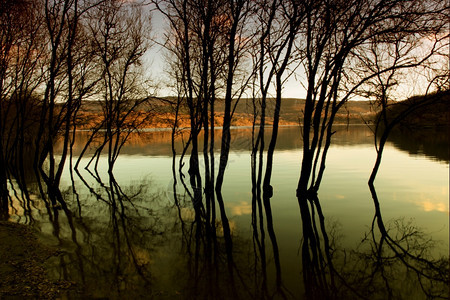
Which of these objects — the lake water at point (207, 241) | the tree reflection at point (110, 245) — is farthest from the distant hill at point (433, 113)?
the tree reflection at point (110, 245)

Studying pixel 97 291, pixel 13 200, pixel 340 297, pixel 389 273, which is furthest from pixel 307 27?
pixel 13 200

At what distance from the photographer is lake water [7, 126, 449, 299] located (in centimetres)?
649

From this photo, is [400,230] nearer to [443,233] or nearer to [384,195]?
[443,233]

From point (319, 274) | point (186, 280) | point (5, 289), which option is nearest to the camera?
point (5, 289)

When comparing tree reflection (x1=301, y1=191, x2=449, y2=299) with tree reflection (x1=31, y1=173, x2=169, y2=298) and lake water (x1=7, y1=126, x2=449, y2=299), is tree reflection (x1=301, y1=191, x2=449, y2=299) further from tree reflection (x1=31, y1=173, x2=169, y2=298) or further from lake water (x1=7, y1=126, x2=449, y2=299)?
tree reflection (x1=31, y1=173, x2=169, y2=298)

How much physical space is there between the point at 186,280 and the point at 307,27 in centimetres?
1260

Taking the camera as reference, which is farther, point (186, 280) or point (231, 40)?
point (231, 40)

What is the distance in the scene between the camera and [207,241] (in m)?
9.73

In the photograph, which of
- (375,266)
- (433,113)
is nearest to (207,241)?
(375,266)

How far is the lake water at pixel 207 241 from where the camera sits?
6492mm

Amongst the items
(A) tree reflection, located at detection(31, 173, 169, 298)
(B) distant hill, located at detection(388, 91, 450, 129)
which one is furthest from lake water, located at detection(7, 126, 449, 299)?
(B) distant hill, located at detection(388, 91, 450, 129)

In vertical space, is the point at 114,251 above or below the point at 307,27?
below

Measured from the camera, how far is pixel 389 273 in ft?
24.3

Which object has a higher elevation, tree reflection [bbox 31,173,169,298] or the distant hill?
the distant hill
